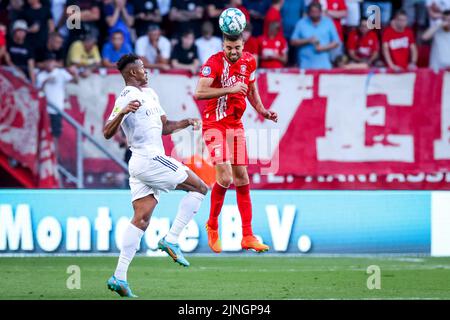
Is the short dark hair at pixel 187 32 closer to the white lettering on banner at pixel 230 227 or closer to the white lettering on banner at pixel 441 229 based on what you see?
the white lettering on banner at pixel 230 227

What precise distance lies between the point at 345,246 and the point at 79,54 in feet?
18.2

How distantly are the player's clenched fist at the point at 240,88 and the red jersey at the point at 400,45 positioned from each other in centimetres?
807

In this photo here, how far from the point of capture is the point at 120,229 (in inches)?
654

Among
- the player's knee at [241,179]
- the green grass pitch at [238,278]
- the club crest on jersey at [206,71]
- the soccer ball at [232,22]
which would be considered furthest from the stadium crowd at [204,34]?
the soccer ball at [232,22]

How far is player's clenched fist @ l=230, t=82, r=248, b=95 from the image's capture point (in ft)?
38.9

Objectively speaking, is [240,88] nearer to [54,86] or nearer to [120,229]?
[120,229]

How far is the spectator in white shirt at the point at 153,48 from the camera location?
18.9m

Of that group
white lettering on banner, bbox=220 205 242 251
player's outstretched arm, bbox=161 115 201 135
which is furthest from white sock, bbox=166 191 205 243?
white lettering on banner, bbox=220 205 242 251

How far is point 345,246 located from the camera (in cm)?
1698

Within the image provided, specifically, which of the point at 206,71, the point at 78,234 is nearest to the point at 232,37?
the point at 206,71

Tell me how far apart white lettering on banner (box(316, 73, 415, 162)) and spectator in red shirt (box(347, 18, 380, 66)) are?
61.6 inches

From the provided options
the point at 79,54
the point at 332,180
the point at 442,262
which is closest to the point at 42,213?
the point at 79,54

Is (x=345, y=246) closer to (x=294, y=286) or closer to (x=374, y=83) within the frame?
(x=374, y=83)

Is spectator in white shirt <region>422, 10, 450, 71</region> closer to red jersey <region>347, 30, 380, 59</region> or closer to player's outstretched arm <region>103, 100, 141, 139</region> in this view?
red jersey <region>347, 30, 380, 59</region>
